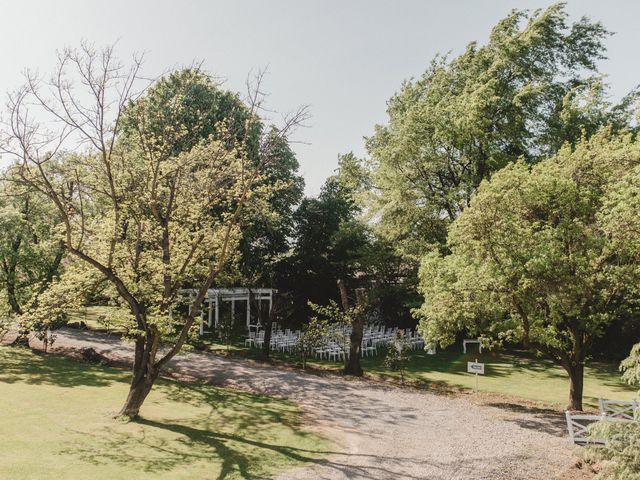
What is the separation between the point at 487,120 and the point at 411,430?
17222 millimetres

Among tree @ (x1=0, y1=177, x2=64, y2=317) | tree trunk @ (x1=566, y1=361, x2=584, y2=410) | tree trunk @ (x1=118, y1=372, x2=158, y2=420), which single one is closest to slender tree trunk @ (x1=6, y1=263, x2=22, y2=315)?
tree @ (x1=0, y1=177, x2=64, y2=317)

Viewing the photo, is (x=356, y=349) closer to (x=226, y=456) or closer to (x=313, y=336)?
(x=313, y=336)

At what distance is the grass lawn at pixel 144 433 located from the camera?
402 inches

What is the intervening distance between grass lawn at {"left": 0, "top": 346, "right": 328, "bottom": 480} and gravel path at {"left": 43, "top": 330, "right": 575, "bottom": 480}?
96 cm

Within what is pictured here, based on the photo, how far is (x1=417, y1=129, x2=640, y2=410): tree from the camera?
14.0 m

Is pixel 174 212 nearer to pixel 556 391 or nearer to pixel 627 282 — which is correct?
pixel 627 282

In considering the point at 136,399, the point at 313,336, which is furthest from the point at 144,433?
the point at 313,336

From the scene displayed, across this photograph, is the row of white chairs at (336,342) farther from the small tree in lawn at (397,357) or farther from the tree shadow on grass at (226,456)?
the tree shadow on grass at (226,456)

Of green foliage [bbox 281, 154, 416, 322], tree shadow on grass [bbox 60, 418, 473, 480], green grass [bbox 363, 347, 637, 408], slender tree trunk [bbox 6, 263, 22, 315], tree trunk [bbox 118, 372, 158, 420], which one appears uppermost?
green foliage [bbox 281, 154, 416, 322]

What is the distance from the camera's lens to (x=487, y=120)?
80.2 feet

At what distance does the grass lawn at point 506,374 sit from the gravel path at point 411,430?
2219 millimetres

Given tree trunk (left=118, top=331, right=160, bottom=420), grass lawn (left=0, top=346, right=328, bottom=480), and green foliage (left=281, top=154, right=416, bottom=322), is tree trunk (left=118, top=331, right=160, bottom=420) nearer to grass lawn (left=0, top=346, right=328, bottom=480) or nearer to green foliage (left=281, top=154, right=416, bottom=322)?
grass lawn (left=0, top=346, right=328, bottom=480)

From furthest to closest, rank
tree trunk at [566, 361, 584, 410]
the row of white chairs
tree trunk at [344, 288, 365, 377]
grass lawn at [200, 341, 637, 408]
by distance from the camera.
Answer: the row of white chairs < tree trunk at [344, 288, 365, 377] < grass lawn at [200, 341, 637, 408] < tree trunk at [566, 361, 584, 410]

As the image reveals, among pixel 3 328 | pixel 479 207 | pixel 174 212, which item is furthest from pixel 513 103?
pixel 3 328
